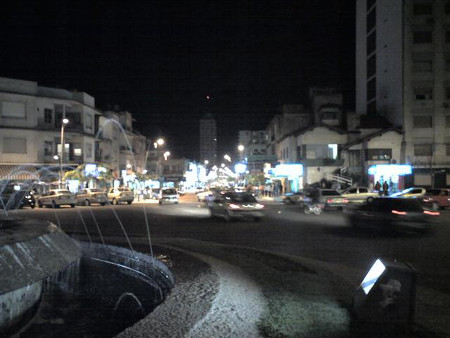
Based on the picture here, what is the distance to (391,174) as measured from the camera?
159ft

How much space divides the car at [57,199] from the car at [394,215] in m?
27.8

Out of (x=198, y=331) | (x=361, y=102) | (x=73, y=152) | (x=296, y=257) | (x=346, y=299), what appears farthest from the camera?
(x=361, y=102)

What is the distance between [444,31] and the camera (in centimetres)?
5375

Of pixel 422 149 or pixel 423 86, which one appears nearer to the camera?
pixel 422 149

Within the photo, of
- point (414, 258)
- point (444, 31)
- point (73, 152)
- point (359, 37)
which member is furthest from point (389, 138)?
point (414, 258)

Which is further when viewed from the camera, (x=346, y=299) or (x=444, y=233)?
(x=444, y=233)

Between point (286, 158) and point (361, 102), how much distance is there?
A: 15.6 m

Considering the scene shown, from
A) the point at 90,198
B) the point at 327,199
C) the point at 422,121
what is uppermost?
the point at 422,121

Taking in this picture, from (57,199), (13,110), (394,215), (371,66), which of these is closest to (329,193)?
(394,215)

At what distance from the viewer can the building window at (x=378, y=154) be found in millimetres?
53969

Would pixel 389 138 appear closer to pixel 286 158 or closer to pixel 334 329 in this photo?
pixel 286 158

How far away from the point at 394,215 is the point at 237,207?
8.07 meters

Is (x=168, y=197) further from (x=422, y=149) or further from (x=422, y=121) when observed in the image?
(x=422, y=121)

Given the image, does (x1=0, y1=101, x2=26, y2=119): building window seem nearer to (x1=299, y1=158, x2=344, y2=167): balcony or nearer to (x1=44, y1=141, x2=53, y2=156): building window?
(x1=44, y1=141, x2=53, y2=156): building window
